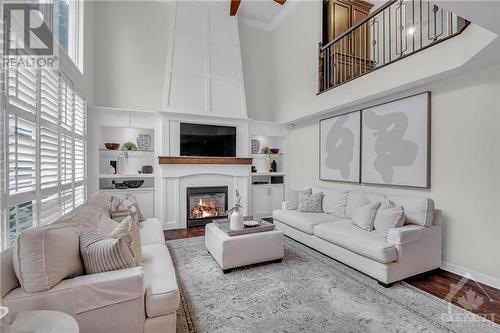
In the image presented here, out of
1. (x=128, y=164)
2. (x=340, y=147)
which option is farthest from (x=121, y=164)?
(x=340, y=147)

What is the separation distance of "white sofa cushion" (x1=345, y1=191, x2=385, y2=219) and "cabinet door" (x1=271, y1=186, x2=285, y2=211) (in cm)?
232

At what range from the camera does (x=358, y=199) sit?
3645mm

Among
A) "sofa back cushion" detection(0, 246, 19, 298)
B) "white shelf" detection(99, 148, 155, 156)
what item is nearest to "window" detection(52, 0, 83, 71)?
"white shelf" detection(99, 148, 155, 156)

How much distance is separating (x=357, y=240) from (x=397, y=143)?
5.34ft

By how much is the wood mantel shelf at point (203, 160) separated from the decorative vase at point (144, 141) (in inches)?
21.5

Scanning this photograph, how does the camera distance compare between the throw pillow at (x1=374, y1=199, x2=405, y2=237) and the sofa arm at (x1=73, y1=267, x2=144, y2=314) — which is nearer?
the sofa arm at (x1=73, y1=267, x2=144, y2=314)

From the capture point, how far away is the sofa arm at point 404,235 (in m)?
2.55

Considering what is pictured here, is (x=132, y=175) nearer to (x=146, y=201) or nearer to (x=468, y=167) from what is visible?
(x=146, y=201)

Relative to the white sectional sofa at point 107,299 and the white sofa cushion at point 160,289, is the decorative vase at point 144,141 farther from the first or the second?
the white sectional sofa at point 107,299

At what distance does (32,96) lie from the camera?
1.89 meters

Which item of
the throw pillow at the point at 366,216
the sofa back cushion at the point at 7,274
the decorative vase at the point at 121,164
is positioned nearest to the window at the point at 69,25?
the decorative vase at the point at 121,164

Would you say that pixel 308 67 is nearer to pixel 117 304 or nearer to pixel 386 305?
pixel 386 305

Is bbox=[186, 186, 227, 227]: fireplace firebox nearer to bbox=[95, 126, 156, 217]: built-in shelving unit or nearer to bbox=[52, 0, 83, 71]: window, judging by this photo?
bbox=[95, 126, 156, 217]: built-in shelving unit

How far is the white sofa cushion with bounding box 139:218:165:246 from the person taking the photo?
2.77 meters
